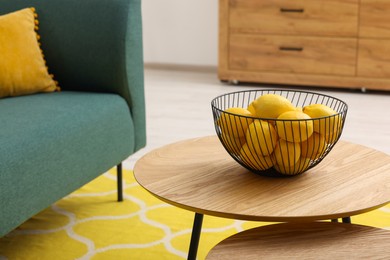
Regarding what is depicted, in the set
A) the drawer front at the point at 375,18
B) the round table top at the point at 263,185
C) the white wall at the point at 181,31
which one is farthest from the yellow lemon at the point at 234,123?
the white wall at the point at 181,31

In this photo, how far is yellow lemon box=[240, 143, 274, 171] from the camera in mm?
1415

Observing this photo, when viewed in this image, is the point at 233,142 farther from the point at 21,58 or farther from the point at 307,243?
the point at 21,58

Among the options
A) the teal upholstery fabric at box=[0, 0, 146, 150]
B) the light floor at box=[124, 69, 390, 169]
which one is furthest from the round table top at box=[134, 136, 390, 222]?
the light floor at box=[124, 69, 390, 169]

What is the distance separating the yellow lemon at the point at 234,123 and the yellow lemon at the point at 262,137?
0.03 m

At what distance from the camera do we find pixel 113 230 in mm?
2209

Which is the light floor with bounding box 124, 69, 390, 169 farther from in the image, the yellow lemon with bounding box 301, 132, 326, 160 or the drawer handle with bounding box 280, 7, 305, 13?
the yellow lemon with bounding box 301, 132, 326, 160

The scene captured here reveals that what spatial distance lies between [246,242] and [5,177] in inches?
29.0

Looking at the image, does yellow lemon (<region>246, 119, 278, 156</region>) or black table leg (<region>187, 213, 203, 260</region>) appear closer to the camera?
yellow lemon (<region>246, 119, 278, 156</region>)

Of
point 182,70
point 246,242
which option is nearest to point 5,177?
point 246,242

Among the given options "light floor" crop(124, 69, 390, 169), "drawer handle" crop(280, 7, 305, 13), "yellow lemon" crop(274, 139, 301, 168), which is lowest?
"light floor" crop(124, 69, 390, 169)

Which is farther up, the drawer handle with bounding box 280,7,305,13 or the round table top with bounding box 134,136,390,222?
the drawer handle with bounding box 280,7,305,13

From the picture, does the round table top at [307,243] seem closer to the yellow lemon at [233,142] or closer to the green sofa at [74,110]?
the yellow lemon at [233,142]

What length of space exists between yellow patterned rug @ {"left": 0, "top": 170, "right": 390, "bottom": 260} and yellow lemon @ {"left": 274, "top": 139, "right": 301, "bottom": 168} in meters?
0.69

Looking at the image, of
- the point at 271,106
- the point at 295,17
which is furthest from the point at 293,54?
the point at 271,106
